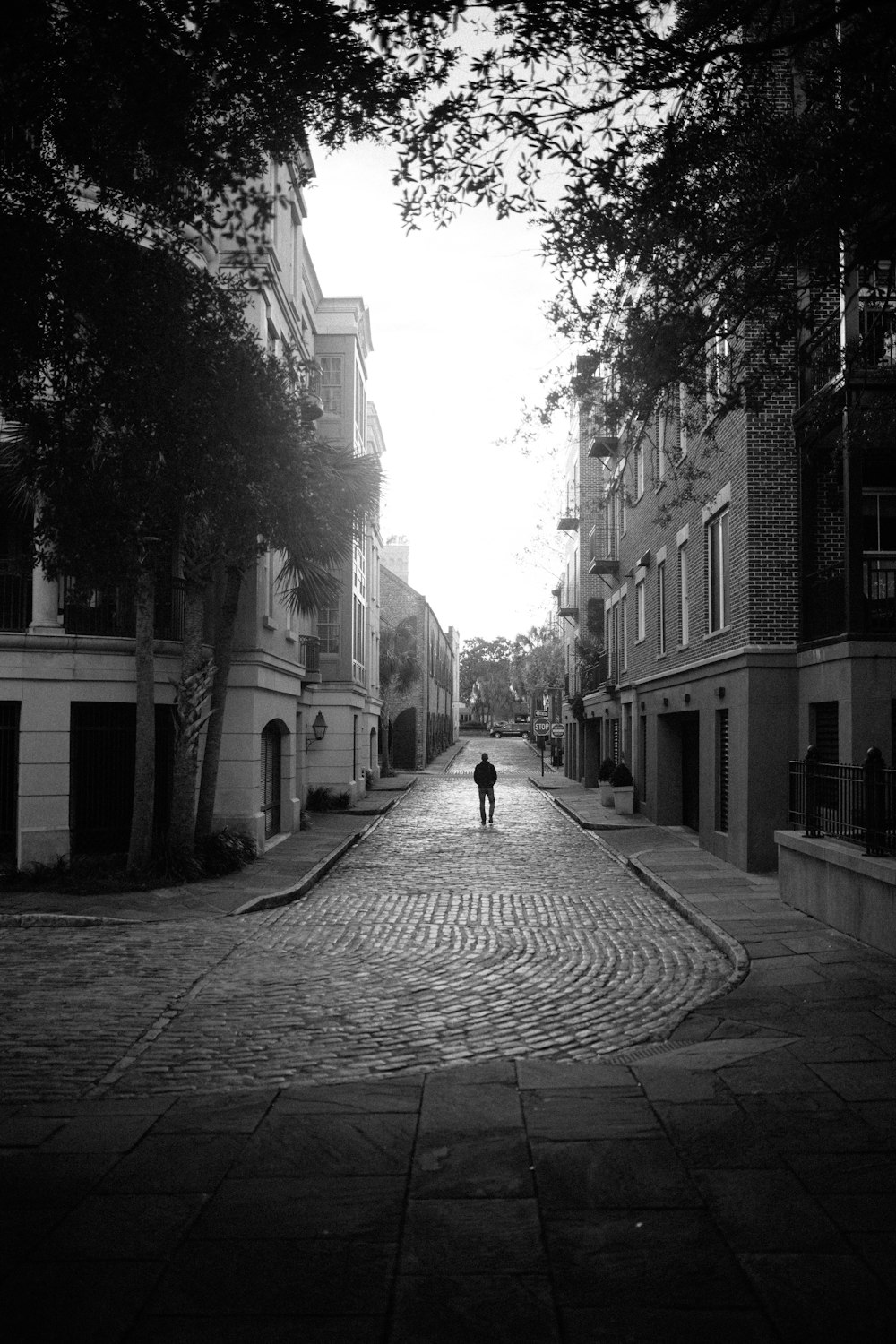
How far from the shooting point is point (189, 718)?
15.3 metres

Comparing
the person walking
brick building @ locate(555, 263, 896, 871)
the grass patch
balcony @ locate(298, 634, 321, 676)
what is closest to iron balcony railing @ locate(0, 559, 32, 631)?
the grass patch

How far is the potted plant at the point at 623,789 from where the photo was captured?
1038 inches

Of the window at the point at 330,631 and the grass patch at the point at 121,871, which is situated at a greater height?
the window at the point at 330,631

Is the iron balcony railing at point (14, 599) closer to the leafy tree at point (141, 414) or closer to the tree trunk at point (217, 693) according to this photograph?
the tree trunk at point (217, 693)

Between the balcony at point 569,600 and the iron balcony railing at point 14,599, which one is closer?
the iron balcony railing at point 14,599

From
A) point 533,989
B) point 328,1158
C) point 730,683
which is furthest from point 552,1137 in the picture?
point 730,683

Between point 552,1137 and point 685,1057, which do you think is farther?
point 685,1057

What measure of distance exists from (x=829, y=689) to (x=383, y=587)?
4740 centimetres

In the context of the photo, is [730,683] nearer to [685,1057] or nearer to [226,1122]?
[685,1057]

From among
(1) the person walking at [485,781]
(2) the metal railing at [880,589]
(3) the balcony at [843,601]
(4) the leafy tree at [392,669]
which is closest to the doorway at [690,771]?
(1) the person walking at [485,781]

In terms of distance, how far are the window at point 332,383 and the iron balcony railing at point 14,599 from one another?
50.2ft

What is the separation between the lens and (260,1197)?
435 centimetres

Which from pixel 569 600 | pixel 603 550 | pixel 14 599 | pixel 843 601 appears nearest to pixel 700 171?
pixel 843 601

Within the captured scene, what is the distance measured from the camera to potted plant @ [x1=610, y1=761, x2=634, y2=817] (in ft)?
86.5
